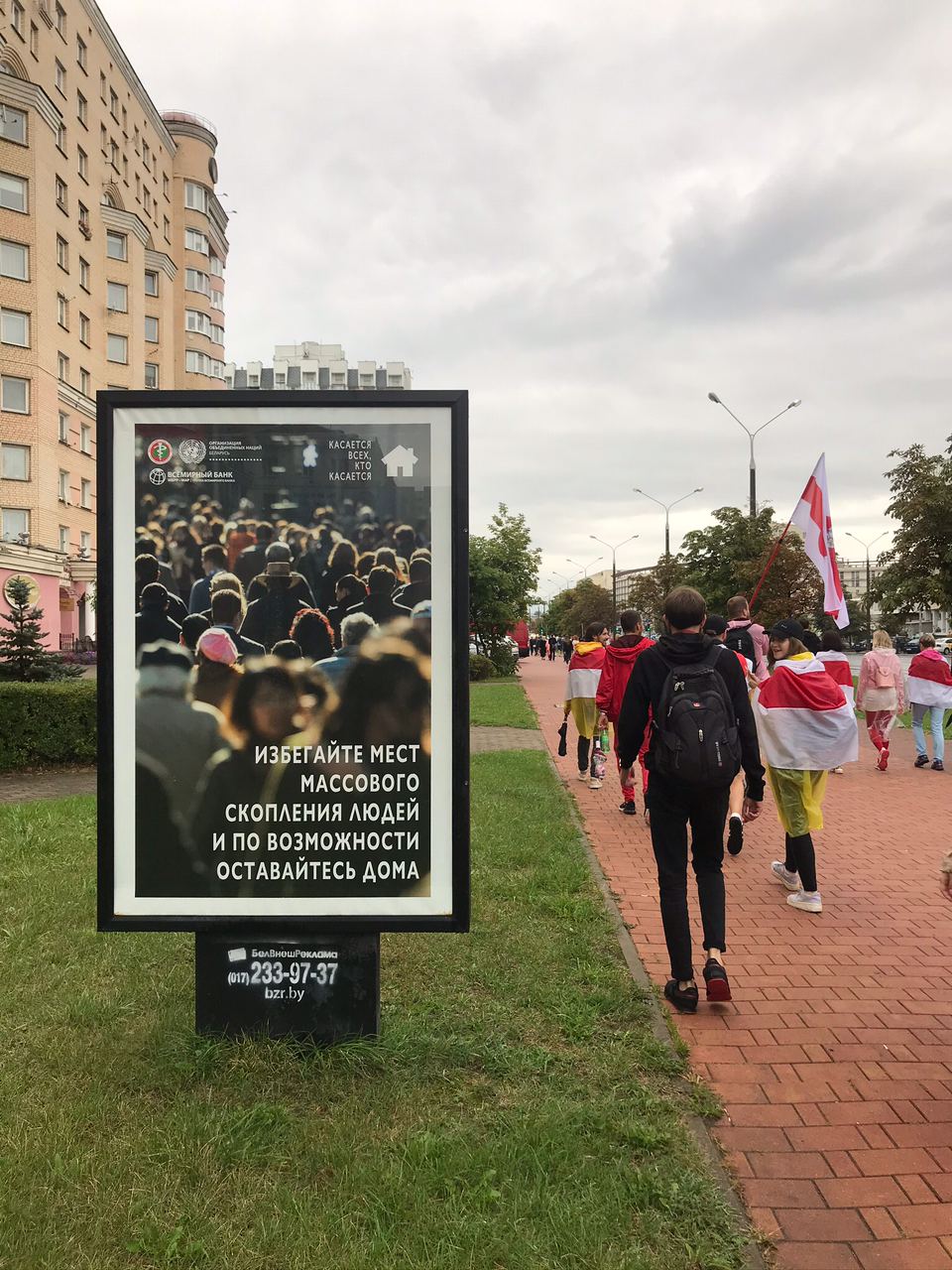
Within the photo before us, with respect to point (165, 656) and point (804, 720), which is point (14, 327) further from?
point (165, 656)

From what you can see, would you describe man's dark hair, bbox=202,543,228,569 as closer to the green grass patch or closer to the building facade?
the green grass patch

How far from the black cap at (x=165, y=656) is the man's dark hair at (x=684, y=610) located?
7.13 feet

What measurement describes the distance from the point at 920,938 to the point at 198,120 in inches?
2820

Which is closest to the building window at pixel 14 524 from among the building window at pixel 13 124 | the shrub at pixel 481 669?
the building window at pixel 13 124

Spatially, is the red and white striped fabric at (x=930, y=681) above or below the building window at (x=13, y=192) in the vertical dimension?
below

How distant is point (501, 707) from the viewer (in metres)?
20.6

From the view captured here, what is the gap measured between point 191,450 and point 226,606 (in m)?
0.60

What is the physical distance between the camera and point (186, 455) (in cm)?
355

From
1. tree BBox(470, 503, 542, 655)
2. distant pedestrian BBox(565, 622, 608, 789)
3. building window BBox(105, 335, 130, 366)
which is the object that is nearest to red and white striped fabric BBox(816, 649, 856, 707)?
distant pedestrian BBox(565, 622, 608, 789)

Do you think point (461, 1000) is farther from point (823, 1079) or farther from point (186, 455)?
point (186, 455)

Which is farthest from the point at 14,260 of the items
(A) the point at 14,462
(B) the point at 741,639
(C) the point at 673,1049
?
(C) the point at 673,1049

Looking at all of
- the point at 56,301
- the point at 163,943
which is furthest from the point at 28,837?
the point at 56,301

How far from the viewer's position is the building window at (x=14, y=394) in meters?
36.8

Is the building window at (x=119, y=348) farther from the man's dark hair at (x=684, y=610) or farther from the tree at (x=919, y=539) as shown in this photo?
the man's dark hair at (x=684, y=610)
